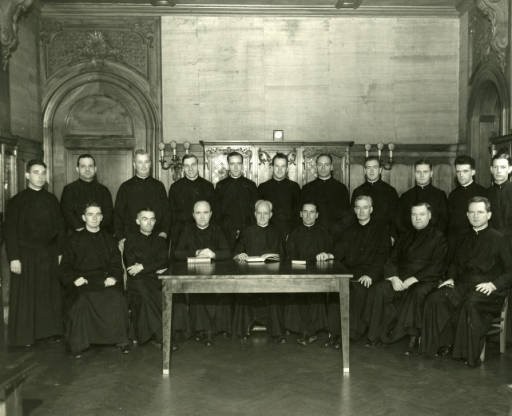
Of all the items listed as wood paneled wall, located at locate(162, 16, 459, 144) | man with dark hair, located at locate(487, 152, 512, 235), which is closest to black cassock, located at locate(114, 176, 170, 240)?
wood paneled wall, located at locate(162, 16, 459, 144)

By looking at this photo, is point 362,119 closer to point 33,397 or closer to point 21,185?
point 21,185

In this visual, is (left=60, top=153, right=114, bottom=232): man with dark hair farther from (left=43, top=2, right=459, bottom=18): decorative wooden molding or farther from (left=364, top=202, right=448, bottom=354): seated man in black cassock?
(left=364, top=202, right=448, bottom=354): seated man in black cassock

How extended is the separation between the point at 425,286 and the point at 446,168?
3.50 m

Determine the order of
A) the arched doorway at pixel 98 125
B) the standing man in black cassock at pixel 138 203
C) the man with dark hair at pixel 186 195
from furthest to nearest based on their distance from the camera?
the arched doorway at pixel 98 125 < the man with dark hair at pixel 186 195 < the standing man in black cassock at pixel 138 203

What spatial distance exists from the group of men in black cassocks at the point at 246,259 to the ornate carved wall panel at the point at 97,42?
8.25 ft

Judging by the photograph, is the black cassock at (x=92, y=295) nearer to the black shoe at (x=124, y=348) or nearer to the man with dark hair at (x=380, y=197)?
the black shoe at (x=124, y=348)

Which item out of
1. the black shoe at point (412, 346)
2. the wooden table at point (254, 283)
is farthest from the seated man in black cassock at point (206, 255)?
the black shoe at point (412, 346)

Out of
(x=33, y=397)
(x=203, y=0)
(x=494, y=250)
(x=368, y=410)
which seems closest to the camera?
(x=368, y=410)

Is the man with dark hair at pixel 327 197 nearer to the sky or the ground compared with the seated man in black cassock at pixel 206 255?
nearer to the sky

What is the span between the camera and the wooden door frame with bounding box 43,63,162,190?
8141 mm

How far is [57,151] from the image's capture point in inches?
325

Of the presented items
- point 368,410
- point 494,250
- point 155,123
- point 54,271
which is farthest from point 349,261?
point 155,123

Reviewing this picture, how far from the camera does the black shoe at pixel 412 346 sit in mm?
5168

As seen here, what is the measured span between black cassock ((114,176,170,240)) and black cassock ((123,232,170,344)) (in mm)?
753
